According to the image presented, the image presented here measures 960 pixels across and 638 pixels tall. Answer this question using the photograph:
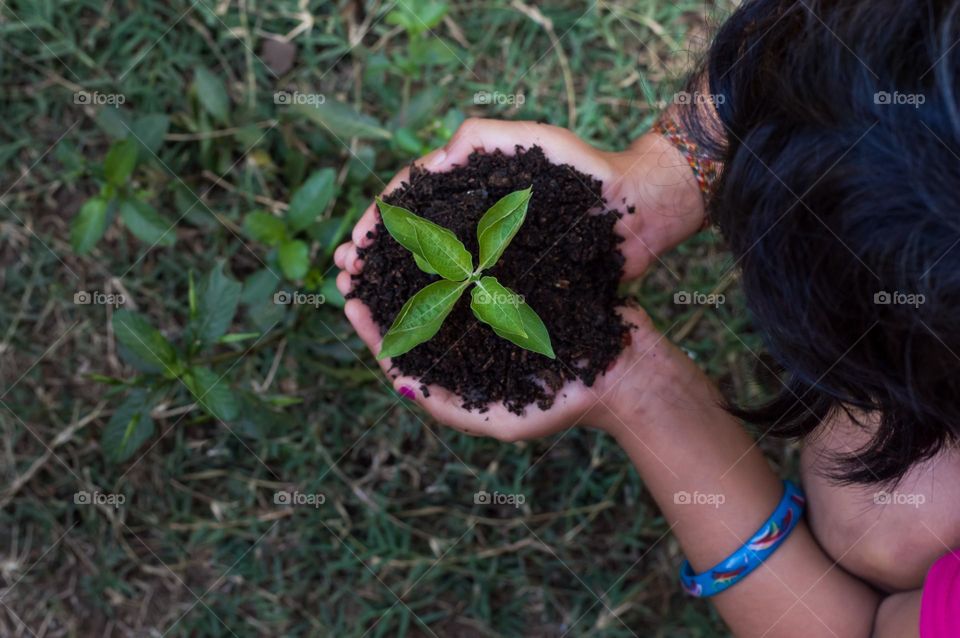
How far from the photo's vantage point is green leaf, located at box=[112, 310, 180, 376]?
5.10ft

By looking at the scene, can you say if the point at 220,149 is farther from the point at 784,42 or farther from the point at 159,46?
the point at 784,42

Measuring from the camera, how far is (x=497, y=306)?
1.22 m

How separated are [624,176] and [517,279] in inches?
12.4

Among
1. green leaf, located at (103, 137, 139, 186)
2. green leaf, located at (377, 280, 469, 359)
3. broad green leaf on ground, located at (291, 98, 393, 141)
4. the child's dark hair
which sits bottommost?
green leaf, located at (103, 137, 139, 186)

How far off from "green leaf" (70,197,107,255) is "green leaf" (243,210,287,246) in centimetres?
31

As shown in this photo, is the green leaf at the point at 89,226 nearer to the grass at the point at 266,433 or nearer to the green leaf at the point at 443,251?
the grass at the point at 266,433

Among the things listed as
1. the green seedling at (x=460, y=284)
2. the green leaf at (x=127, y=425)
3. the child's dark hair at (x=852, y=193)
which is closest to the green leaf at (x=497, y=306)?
the green seedling at (x=460, y=284)

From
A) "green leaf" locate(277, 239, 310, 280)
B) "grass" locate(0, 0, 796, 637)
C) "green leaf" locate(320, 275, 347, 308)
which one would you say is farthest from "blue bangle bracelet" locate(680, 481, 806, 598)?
"green leaf" locate(277, 239, 310, 280)

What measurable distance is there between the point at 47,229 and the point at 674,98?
1.57 m

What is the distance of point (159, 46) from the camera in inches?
83.2

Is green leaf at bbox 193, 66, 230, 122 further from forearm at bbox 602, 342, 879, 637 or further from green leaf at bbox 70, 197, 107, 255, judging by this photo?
forearm at bbox 602, 342, 879, 637

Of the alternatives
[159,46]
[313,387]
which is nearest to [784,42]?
[313,387]

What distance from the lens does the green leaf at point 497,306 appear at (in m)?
1.21

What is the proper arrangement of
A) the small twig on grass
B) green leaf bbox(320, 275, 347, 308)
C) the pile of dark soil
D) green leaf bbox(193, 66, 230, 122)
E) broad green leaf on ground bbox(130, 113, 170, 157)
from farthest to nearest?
1. the small twig on grass
2. green leaf bbox(193, 66, 230, 122)
3. broad green leaf on ground bbox(130, 113, 170, 157)
4. green leaf bbox(320, 275, 347, 308)
5. the pile of dark soil
